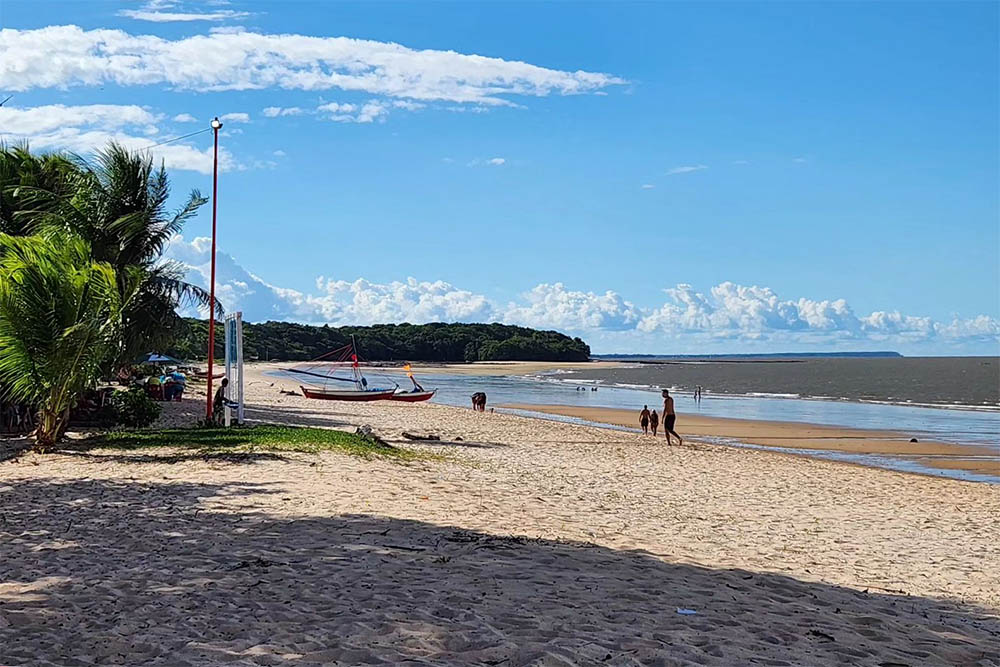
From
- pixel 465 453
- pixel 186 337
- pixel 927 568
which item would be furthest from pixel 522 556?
pixel 186 337

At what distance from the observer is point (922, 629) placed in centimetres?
620

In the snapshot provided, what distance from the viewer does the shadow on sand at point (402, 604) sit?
5.08 meters

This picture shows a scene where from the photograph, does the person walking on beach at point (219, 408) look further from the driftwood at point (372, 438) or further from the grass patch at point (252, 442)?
the driftwood at point (372, 438)

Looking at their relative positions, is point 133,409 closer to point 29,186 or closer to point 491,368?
point 29,186

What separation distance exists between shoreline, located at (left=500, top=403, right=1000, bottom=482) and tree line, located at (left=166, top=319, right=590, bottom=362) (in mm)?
91621

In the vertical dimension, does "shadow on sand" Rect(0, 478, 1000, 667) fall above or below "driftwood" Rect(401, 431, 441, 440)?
below

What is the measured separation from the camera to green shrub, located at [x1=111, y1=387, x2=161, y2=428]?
1889cm

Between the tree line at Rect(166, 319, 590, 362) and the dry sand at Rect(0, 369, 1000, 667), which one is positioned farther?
the tree line at Rect(166, 319, 590, 362)

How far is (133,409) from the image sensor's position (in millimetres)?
18922

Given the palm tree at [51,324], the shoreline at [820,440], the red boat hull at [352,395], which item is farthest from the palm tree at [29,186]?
the red boat hull at [352,395]

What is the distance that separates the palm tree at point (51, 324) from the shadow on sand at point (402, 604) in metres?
6.27

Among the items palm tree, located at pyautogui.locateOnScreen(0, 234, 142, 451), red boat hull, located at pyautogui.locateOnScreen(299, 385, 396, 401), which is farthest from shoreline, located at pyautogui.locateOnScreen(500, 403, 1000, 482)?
palm tree, located at pyautogui.locateOnScreen(0, 234, 142, 451)

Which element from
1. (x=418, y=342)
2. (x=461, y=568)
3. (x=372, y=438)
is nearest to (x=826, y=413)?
(x=372, y=438)

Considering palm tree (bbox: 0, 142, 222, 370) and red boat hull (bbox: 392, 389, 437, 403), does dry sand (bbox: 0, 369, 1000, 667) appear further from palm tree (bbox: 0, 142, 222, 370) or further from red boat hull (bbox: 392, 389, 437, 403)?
red boat hull (bbox: 392, 389, 437, 403)
